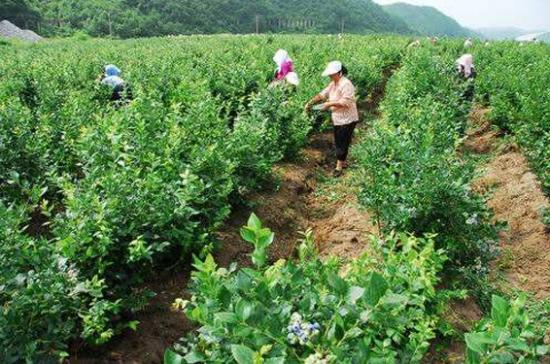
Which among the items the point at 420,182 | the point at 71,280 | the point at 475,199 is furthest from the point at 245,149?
the point at 71,280

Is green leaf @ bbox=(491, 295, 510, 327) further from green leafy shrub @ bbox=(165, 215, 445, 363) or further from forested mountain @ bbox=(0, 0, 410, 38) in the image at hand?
forested mountain @ bbox=(0, 0, 410, 38)

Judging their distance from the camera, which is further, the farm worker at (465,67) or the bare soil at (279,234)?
the farm worker at (465,67)

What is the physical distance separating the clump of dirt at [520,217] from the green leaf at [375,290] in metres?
2.80

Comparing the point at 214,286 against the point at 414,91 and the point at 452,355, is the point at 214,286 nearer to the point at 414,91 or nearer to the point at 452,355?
the point at 452,355

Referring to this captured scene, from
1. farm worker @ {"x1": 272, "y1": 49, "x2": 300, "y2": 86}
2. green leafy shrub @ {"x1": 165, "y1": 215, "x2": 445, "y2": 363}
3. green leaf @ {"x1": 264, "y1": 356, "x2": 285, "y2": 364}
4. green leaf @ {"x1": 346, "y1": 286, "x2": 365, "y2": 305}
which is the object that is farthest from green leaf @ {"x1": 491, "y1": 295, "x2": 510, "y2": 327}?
farm worker @ {"x1": 272, "y1": 49, "x2": 300, "y2": 86}

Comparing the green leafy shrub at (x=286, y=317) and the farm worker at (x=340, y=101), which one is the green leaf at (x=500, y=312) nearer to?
the green leafy shrub at (x=286, y=317)

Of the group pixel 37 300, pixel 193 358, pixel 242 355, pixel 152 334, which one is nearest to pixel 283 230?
pixel 152 334

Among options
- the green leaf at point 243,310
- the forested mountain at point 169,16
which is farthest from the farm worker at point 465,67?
the forested mountain at point 169,16

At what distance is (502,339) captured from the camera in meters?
1.57

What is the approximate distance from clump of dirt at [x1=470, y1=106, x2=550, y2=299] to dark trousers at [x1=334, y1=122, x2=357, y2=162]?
1851mm

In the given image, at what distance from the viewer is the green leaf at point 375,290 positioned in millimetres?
1729

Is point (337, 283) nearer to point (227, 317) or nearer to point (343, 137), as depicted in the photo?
point (227, 317)

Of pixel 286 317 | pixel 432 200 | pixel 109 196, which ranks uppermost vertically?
pixel 286 317

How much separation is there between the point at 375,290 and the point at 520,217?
502 centimetres
